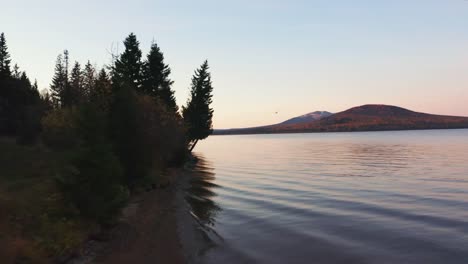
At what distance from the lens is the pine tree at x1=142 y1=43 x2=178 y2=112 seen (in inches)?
2060

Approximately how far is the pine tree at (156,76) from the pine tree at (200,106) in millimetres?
10328

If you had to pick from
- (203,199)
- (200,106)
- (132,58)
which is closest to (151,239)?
(203,199)

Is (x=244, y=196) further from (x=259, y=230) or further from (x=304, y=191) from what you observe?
(x=259, y=230)

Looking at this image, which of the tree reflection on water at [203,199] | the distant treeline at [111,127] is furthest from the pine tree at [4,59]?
the tree reflection on water at [203,199]

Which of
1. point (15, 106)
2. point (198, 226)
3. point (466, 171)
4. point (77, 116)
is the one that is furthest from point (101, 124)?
point (15, 106)

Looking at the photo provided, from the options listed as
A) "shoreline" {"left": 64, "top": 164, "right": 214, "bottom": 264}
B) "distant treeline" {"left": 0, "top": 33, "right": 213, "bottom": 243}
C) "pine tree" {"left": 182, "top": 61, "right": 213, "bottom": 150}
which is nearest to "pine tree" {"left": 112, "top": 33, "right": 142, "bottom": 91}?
"distant treeline" {"left": 0, "top": 33, "right": 213, "bottom": 243}

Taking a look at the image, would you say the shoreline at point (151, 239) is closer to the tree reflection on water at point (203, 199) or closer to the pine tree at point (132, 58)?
the tree reflection on water at point (203, 199)

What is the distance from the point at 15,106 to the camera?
2264 inches

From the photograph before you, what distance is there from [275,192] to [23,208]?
61.5ft

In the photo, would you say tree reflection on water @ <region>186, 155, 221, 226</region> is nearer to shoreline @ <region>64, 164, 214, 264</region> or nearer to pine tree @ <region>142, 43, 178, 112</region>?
shoreline @ <region>64, 164, 214, 264</region>

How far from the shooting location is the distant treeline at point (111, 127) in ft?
48.7

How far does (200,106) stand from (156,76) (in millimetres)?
14333

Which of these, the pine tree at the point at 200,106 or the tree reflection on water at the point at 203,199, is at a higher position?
the pine tree at the point at 200,106

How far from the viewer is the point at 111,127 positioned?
2428cm
